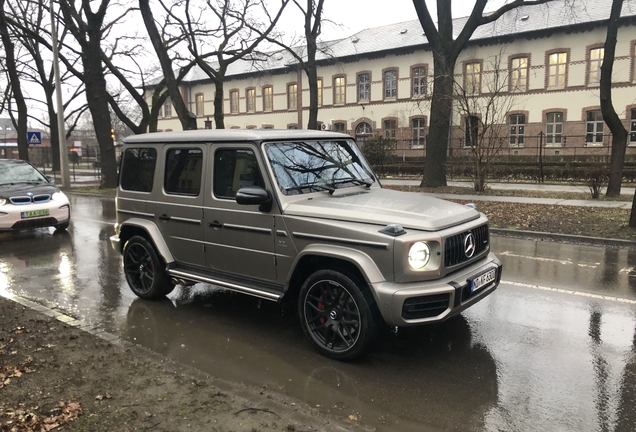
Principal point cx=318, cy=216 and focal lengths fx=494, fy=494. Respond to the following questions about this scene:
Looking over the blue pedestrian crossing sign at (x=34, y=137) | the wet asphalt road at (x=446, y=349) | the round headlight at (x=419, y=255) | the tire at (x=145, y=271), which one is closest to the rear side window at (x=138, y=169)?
the tire at (x=145, y=271)

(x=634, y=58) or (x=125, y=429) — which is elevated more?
(x=634, y=58)

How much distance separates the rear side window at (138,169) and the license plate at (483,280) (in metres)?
3.90

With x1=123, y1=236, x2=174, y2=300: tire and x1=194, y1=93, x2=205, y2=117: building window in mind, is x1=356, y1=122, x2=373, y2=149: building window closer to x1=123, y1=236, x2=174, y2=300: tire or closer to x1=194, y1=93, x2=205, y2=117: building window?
x1=194, y1=93, x2=205, y2=117: building window

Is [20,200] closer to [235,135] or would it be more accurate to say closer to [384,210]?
[235,135]

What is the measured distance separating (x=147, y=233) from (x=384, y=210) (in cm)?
315

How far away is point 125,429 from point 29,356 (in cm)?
178

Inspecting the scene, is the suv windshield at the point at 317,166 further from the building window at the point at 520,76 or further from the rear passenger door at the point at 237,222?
the building window at the point at 520,76

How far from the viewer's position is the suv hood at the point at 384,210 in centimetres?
420

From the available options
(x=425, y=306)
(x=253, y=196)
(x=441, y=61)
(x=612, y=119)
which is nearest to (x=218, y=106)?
(x=441, y=61)

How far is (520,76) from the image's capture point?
3503 cm

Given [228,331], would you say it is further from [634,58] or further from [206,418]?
[634,58]

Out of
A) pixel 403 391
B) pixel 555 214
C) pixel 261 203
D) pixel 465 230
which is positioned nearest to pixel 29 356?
pixel 261 203

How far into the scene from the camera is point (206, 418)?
3375mm

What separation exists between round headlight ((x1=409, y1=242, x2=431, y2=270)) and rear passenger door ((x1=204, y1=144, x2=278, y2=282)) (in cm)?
141
